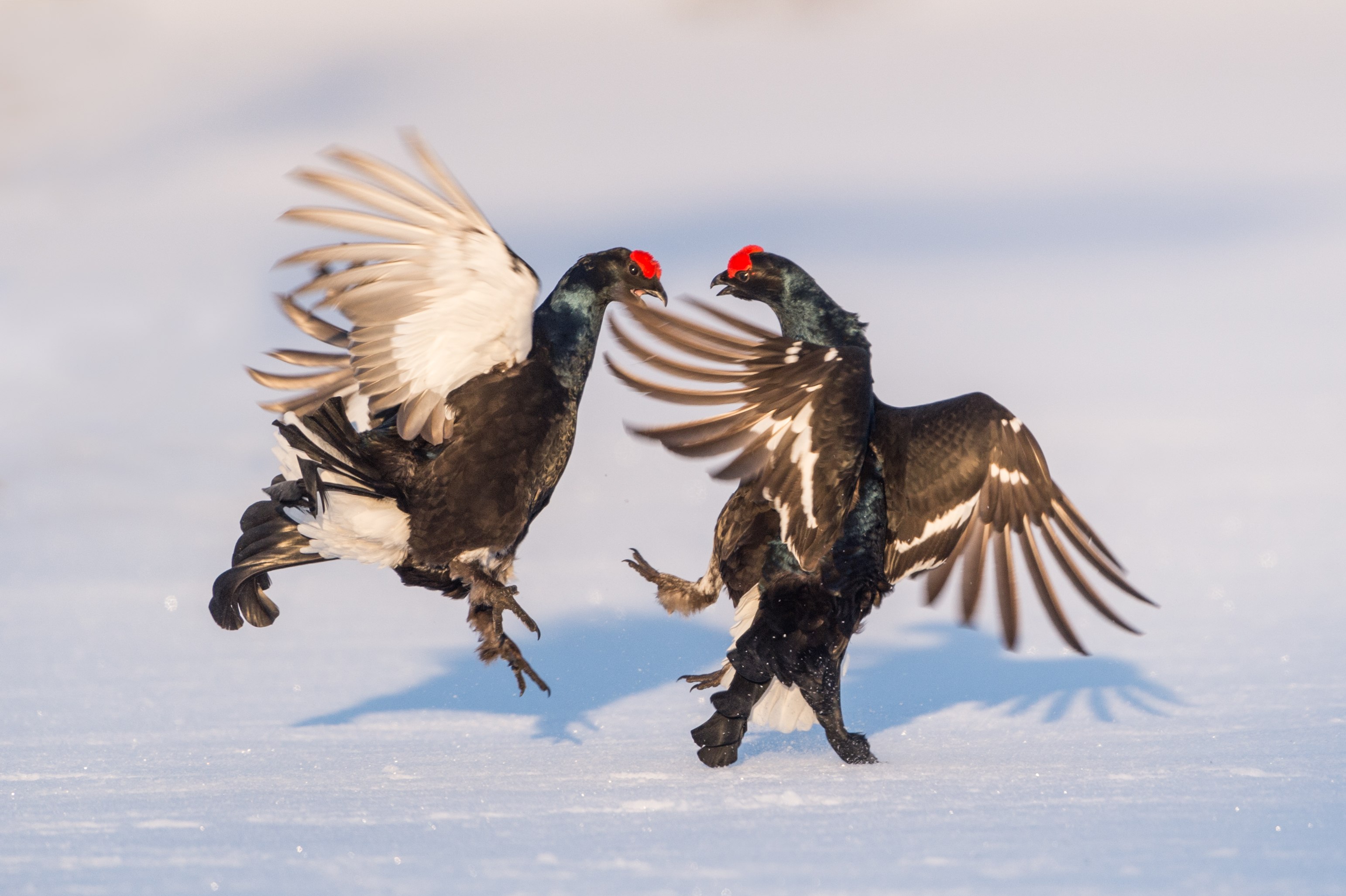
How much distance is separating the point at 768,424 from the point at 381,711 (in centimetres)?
310

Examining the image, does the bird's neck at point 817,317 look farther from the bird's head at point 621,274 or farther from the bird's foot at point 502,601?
the bird's foot at point 502,601

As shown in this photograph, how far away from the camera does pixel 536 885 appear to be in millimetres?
2965

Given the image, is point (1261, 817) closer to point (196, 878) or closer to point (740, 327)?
point (740, 327)

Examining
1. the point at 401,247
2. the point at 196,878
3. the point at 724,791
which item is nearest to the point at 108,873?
the point at 196,878

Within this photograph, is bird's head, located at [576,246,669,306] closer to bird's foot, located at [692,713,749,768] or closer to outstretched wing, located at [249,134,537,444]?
outstretched wing, located at [249,134,537,444]

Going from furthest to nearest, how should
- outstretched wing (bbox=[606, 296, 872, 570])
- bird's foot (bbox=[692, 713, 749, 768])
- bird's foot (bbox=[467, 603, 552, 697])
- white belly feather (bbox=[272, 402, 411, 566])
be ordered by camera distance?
bird's foot (bbox=[467, 603, 552, 697]) → white belly feather (bbox=[272, 402, 411, 566]) → bird's foot (bbox=[692, 713, 749, 768]) → outstretched wing (bbox=[606, 296, 872, 570])

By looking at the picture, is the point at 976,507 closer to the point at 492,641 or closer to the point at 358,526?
the point at 492,641

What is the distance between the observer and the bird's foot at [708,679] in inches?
199

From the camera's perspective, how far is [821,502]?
4.47 meters

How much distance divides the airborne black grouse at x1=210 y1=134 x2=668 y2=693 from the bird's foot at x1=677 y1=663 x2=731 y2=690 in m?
0.71

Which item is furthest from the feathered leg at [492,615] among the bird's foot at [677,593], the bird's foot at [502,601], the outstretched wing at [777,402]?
the outstretched wing at [777,402]

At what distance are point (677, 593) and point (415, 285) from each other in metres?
1.68

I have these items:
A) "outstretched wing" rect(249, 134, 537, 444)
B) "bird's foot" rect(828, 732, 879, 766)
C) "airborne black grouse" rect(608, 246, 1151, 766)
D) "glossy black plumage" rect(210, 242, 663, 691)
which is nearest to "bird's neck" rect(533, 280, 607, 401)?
"glossy black plumage" rect(210, 242, 663, 691)

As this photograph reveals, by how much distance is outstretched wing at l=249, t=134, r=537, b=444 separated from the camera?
4.38 m
